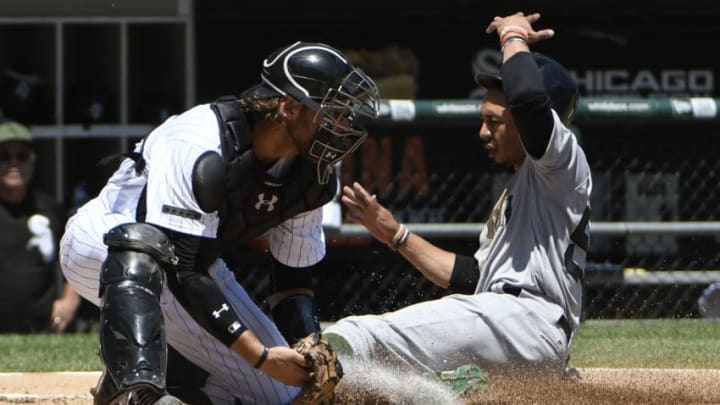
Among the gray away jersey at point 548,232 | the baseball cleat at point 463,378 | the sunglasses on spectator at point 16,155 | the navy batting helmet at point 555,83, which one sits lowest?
the sunglasses on spectator at point 16,155

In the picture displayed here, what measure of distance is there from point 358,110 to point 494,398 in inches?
45.0

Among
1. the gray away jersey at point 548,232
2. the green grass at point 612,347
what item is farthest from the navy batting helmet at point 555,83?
the green grass at point 612,347

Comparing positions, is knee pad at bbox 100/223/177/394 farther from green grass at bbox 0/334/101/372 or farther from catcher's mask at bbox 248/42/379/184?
green grass at bbox 0/334/101/372

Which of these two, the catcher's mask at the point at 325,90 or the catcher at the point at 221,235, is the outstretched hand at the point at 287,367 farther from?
the catcher's mask at the point at 325,90

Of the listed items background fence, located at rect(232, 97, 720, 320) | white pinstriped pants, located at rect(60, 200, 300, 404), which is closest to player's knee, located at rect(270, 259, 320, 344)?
white pinstriped pants, located at rect(60, 200, 300, 404)

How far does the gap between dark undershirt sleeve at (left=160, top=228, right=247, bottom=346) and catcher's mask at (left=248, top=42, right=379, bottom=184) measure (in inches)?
20.5

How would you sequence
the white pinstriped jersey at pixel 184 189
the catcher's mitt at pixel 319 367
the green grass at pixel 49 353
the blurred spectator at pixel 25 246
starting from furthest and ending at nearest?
the blurred spectator at pixel 25 246 → the green grass at pixel 49 353 → the catcher's mitt at pixel 319 367 → the white pinstriped jersey at pixel 184 189

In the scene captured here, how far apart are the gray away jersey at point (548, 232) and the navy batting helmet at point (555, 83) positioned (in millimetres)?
244

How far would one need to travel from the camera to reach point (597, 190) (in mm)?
10117

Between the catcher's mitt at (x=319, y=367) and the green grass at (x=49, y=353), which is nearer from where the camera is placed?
the catcher's mitt at (x=319, y=367)

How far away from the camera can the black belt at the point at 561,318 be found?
5.33 meters

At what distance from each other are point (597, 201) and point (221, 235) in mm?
5482

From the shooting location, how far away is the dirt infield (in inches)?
207

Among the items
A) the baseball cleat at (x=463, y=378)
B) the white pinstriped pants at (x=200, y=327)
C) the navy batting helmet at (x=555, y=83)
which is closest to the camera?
the white pinstriped pants at (x=200, y=327)
